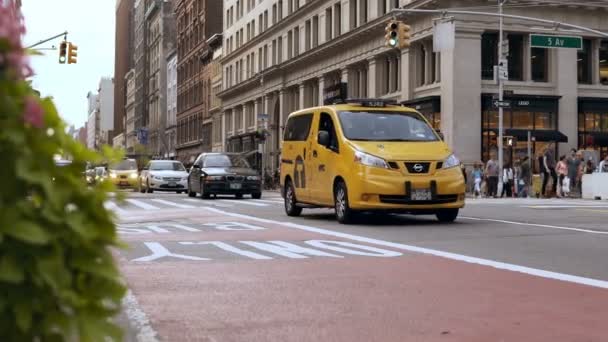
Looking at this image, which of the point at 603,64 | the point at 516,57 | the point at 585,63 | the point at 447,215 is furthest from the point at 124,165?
the point at 603,64

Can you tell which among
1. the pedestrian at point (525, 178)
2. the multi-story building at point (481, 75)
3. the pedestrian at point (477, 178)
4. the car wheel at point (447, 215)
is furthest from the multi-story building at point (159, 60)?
the car wheel at point (447, 215)

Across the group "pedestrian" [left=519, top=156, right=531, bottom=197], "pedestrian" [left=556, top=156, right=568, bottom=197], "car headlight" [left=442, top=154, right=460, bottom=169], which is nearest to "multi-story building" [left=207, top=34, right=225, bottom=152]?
"pedestrian" [left=519, top=156, right=531, bottom=197]

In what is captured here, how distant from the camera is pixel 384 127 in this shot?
49.0ft

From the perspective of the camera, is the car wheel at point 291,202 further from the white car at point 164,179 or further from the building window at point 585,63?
the building window at point 585,63

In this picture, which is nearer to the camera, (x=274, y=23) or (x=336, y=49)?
(x=336, y=49)

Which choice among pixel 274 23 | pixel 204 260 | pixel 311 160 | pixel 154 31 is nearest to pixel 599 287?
pixel 204 260

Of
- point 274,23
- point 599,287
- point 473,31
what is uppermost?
point 274,23

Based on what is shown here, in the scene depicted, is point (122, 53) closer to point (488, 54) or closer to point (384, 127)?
point (488, 54)

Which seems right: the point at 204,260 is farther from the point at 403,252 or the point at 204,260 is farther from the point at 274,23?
the point at 274,23

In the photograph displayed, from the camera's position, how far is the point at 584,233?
12297 millimetres

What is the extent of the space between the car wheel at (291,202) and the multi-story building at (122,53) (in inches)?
6086

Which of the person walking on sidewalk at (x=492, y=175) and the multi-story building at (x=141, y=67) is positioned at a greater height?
the multi-story building at (x=141, y=67)

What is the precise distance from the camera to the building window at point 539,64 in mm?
40750

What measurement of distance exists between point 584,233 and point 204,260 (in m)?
6.23
